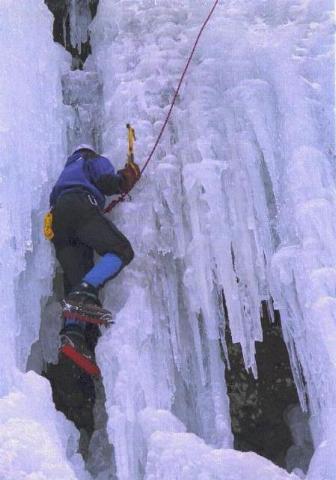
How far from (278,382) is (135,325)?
182 cm

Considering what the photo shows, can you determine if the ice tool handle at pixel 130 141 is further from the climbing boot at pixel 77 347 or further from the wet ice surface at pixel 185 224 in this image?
the climbing boot at pixel 77 347

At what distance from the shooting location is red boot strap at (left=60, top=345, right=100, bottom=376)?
3893 mm

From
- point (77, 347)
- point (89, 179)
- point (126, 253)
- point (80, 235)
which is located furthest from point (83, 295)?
point (89, 179)

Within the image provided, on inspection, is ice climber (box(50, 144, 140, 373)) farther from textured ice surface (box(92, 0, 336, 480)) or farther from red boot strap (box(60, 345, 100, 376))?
textured ice surface (box(92, 0, 336, 480))

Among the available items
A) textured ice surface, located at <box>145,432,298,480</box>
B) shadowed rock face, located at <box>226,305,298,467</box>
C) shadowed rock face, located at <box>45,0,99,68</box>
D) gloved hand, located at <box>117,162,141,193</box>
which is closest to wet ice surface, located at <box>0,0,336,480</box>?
textured ice surface, located at <box>145,432,298,480</box>

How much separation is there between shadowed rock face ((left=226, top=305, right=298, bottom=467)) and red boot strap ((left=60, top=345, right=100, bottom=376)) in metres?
1.65

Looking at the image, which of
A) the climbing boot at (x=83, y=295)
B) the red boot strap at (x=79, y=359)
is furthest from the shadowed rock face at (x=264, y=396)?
the climbing boot at (x=83, y=295)

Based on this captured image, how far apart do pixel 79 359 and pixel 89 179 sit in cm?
122

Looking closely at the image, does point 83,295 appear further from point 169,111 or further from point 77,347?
point 169,111

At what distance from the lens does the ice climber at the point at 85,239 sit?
392cm

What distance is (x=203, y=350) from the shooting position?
448cm

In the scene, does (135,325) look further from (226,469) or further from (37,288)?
(226,469)

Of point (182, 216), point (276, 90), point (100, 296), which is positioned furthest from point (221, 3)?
point (100, 296)

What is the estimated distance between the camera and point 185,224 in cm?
455
